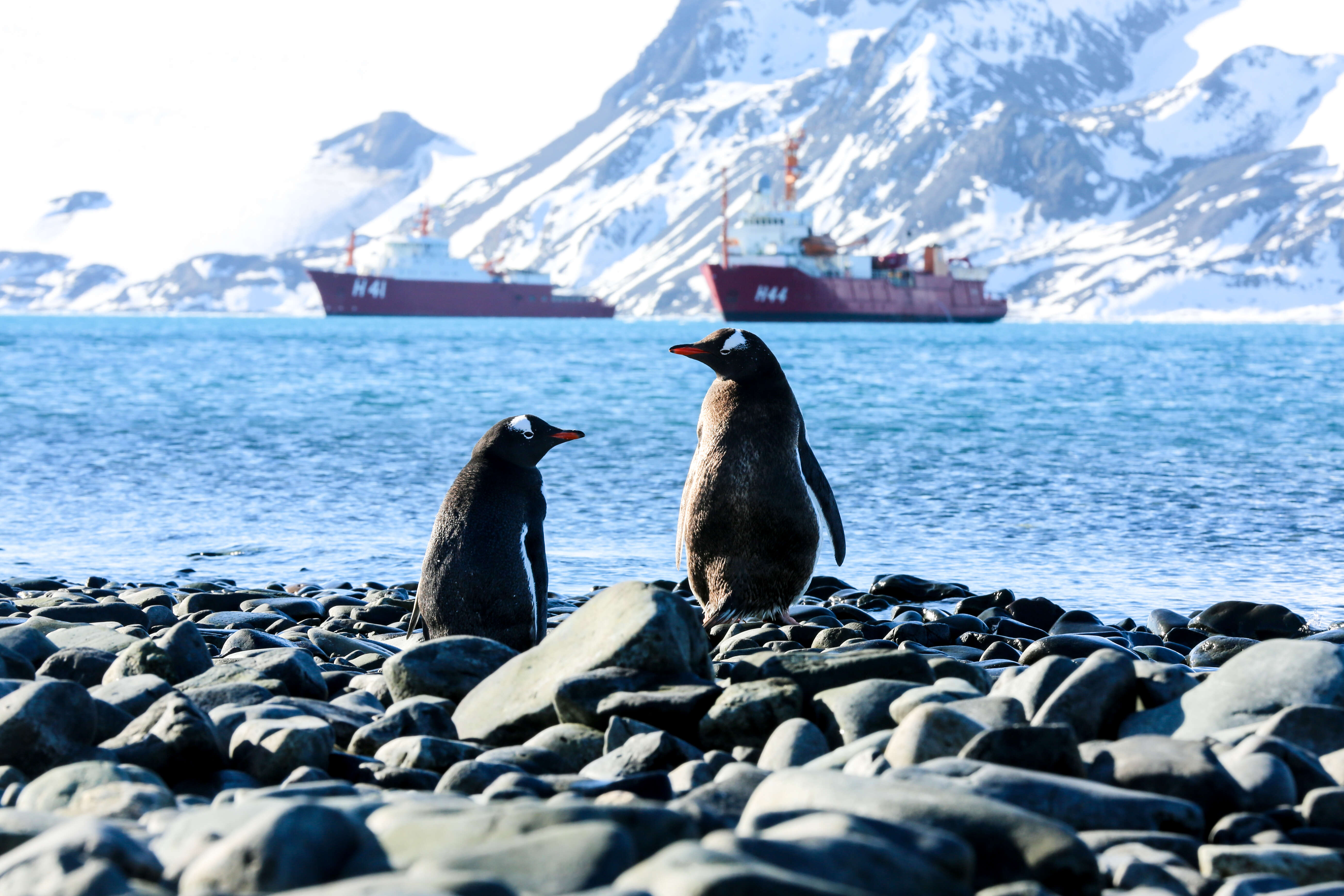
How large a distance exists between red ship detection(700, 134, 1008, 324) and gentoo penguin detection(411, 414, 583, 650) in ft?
258

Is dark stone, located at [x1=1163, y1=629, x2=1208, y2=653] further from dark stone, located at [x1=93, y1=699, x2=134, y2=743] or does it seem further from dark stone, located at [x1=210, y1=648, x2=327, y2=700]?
dark stone, located at [x1=93, y1=699, x2=134, y2=743]

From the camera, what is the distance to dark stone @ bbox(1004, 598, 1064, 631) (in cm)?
715

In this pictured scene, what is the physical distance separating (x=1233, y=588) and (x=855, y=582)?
2506 mm

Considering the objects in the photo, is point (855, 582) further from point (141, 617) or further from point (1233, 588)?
point (141, 617)

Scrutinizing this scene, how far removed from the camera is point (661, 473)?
51.8ft

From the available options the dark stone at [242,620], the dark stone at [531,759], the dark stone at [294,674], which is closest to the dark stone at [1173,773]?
the dark stone at [531,759]

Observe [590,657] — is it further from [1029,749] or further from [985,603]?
[985,603]

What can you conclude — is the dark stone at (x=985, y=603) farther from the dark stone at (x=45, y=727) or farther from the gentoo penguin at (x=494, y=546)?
the dark stone at (x=45, y=727)

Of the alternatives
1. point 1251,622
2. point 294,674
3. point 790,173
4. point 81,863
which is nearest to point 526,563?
point 294,674

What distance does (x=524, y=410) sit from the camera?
27.1m

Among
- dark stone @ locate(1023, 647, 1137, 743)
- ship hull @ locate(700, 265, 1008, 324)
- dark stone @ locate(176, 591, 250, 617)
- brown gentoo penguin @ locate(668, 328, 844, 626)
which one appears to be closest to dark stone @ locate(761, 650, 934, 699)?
dark stone @ locate(1023, 647, 1137, 743)

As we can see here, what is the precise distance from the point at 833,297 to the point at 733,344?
Answer: 85036 mm

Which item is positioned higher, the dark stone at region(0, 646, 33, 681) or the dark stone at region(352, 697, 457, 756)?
the dark stone at region(0, 646, 33, 681)

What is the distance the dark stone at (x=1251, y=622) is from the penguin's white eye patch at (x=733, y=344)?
2.86 meters
